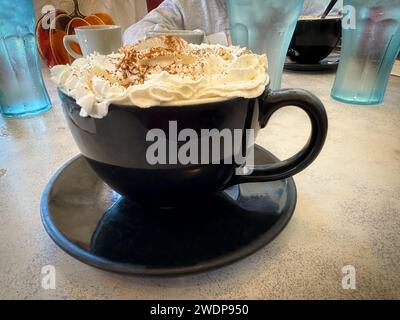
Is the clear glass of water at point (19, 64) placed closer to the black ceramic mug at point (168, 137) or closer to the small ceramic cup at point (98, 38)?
the small ceramic cup at point (98, 38)

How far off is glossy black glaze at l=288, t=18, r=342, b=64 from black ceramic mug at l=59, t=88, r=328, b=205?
70cm

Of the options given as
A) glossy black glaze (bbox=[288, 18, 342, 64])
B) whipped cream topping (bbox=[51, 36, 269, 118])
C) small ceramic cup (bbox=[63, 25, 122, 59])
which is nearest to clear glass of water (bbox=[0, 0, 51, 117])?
small ceramic cup (bbox=[63, 25, 122, 59])

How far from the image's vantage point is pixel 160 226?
0.36 metres

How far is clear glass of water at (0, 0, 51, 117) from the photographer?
723mm

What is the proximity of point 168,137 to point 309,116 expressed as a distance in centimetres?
16

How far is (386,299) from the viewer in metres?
0.30

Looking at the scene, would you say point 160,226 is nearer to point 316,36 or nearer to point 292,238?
point 292,238

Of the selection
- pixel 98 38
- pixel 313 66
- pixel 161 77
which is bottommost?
pixel 313 66

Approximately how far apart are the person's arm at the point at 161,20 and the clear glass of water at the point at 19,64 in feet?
1.94

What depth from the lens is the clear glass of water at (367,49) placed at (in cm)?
71

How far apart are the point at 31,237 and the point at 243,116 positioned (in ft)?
0.96

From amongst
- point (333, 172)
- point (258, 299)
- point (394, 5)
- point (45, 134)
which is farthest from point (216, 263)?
point (394, 5)

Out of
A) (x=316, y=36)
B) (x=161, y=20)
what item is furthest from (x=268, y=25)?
(x=161, y=20)

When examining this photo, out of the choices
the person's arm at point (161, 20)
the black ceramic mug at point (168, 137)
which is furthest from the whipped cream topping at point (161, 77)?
the person's arm at point (161, 20)
